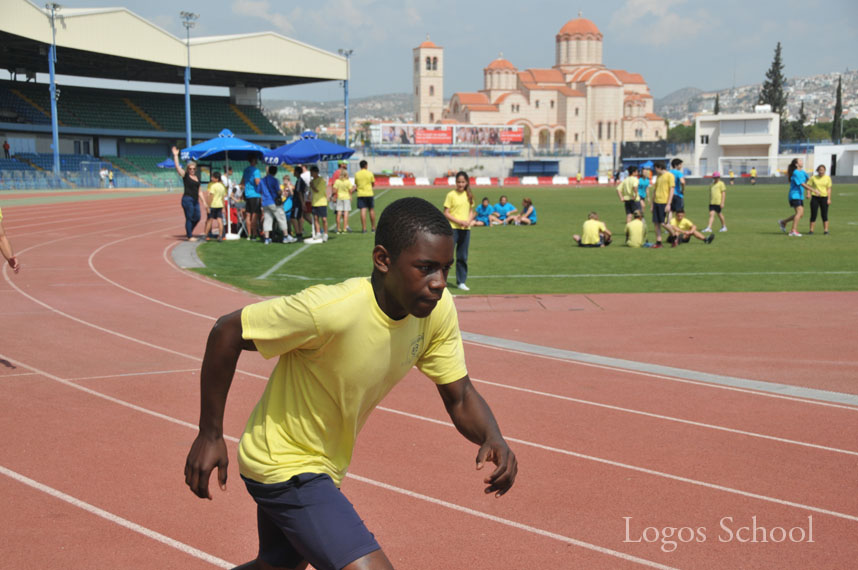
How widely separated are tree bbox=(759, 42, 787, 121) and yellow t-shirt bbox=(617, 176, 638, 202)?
114 meters

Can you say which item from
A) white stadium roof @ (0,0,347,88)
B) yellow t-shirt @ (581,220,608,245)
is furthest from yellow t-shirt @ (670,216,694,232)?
white stadium roof @ (0,0,347,88)

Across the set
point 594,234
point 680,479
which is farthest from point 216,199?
point 680,479

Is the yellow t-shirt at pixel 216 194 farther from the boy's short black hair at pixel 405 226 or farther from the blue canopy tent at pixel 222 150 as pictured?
the boy's short black hair at pixel 405 226

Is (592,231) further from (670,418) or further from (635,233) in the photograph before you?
(670,418)

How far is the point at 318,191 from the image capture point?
63.6 feet

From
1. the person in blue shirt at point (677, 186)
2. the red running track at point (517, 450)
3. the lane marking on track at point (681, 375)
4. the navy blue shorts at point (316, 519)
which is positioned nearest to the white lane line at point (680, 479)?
the red running track at point (517, 450)

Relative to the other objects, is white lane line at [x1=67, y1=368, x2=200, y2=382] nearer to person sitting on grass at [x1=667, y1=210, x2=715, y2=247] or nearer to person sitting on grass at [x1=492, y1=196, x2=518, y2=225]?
person sitting on grass at [x1=667, y1=210, x2=715, y2=247]

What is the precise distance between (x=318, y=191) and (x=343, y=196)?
265 centimetres

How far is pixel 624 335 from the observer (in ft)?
30.2

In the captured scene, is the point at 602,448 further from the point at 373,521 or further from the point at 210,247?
the point at 210,247

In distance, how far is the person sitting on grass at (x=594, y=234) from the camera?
59.7 ft

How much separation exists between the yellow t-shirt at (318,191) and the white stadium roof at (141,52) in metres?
34.5

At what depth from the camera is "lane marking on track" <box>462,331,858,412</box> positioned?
266 inches

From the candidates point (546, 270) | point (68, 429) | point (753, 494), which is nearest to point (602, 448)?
point (753, 494)
